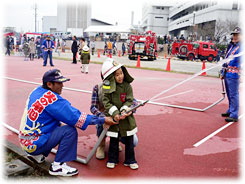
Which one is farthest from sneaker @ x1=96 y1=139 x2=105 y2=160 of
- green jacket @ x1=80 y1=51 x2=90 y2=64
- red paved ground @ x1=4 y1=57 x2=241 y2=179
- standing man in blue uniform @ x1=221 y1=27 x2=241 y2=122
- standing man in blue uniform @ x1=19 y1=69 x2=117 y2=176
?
green jacket @ x1=80 y1=51 x2=90 y2=64

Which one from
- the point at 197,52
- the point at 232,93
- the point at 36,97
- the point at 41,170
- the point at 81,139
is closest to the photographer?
the point at 36,97

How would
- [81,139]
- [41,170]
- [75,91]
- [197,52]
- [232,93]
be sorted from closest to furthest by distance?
[41,170] → [81,139] → [232,93] → [75,91] → [197,52]

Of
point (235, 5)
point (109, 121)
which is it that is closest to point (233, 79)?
point (109, 121)

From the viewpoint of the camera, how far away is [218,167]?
3.84 meters

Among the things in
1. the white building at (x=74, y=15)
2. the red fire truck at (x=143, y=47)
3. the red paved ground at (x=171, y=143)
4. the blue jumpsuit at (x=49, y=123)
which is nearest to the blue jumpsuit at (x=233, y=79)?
the red paved ground at (x=171, y=143)

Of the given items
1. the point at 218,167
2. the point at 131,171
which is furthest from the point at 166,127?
the point at 131,171

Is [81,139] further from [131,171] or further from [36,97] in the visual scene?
[36,97]

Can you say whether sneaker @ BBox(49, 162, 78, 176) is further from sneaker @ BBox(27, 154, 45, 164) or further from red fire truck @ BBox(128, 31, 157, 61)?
red fire truck @ BBox(128, 31, 157, 61)

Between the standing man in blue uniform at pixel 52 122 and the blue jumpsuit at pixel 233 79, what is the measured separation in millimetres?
3901

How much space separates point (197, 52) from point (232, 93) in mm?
25033

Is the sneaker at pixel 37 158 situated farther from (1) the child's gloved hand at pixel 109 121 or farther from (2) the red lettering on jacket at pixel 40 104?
(1) the child's gloved hand at pixel 109 121

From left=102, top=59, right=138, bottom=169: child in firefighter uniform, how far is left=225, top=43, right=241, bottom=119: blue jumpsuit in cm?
343

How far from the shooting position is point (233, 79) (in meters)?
5.99

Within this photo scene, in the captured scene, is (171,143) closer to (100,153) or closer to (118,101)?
(100,153)
